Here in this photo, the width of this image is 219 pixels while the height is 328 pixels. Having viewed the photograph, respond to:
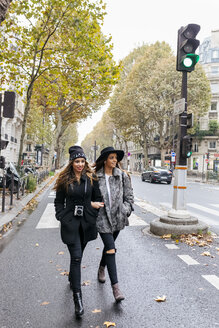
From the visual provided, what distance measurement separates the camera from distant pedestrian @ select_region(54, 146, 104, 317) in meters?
3.11

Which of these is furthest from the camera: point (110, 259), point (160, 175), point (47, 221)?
point (160, 175)

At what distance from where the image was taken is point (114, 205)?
138 inches

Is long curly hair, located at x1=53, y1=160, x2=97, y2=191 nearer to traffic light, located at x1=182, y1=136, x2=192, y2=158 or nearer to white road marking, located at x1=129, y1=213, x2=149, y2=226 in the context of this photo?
traffic light, located at x1=182, y1=136, x2=192, y2=158

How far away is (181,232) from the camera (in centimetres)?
602

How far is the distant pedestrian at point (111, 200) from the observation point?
3391mm

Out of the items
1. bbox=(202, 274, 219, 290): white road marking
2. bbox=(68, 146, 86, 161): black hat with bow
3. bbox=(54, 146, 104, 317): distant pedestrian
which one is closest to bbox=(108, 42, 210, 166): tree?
bbox=(202, 274, 219, 290): white road marking

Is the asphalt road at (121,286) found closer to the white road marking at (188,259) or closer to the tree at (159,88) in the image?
the white road marking at (188,259)

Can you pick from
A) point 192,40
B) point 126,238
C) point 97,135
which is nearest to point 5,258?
point 126,238

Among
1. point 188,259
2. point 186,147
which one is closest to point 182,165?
point 186,147

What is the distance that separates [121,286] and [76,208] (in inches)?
49.5

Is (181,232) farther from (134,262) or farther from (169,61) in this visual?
(169,61)

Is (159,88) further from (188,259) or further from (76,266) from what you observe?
(76,266)

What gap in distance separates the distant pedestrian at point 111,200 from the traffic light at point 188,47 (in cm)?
341

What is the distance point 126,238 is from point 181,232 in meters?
1.08
